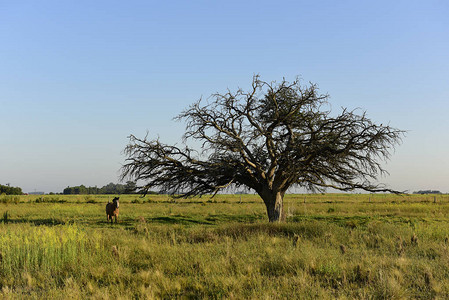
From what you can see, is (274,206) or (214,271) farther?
(274,206)

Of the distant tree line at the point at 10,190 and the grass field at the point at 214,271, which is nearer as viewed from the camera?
the grass field at the point at 214,271

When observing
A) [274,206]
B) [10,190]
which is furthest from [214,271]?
[10,190]

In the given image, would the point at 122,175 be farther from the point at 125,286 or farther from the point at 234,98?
the point at 125,286

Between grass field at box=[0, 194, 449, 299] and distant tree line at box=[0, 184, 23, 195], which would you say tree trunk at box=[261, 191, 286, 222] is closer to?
grass field at box=[0, 194, 449, 299]

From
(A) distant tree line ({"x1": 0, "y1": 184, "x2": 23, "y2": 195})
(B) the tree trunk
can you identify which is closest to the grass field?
(B) the tree trunk

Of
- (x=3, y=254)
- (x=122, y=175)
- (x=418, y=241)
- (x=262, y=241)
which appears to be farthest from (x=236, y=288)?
(x=122, y=175)

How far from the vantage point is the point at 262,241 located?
40.5ft

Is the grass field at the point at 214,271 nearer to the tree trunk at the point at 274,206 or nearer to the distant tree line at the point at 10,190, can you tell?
the tree trunk at the point at 274,206

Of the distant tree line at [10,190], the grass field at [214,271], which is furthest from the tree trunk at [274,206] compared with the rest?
the distant tree line at [10,190]

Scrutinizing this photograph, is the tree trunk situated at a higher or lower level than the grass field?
higher

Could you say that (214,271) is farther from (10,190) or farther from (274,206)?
(10,190)

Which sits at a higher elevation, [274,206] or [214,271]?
[274,206]

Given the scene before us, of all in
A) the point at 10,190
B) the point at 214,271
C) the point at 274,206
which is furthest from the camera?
the point at 10,190

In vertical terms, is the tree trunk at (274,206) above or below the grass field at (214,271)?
above
